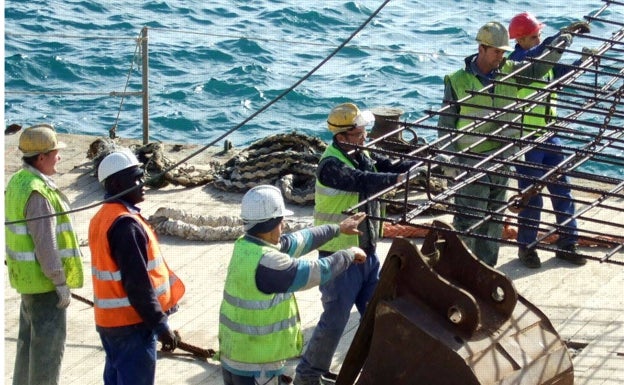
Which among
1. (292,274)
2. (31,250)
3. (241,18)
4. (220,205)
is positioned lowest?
(241,18)

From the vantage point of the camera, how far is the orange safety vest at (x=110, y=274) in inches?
290

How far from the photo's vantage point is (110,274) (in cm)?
738

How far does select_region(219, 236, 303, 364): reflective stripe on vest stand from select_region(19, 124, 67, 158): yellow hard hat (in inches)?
62.2

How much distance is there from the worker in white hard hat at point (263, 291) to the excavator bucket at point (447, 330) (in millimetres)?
402

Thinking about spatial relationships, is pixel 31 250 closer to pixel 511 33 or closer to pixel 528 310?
pixel 528 310

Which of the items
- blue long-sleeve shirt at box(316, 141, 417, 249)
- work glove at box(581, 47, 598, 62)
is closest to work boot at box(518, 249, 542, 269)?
work glove at box(581, 47, 598, 62)

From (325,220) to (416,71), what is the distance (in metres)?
17.9

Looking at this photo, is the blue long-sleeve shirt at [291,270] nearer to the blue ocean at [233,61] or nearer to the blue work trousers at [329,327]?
the blue work trousers at [329,327]

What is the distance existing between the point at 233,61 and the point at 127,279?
20.0 meters

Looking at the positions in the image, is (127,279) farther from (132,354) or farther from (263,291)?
(263,291)

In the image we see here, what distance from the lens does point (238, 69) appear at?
2617cm

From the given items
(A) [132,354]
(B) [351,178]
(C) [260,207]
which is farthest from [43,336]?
(B) [351,178]

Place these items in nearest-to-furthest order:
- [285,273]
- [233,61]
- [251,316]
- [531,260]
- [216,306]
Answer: [285,273] → [251,316] → [216,306] → [531,260] → [233,61]

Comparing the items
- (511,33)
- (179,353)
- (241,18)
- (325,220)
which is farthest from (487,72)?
(241,18)
